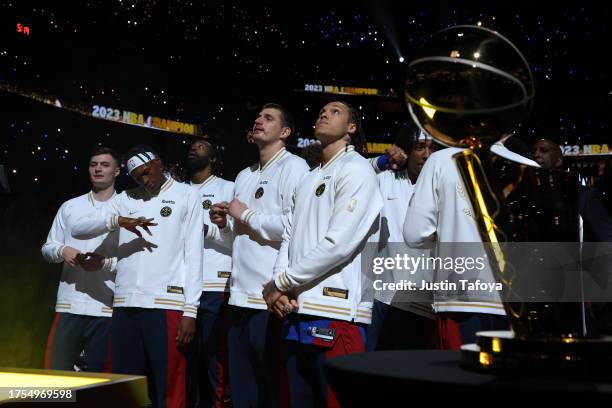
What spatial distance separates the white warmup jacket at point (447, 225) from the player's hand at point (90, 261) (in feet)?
7.02

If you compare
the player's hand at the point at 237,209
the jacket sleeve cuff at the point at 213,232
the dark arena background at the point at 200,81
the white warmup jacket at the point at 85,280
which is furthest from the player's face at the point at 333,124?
the white warmup jacket at the point at 85,280

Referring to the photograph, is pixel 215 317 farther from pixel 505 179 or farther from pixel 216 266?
pixel 505 179

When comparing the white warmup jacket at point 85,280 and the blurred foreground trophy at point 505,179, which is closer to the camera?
the blurred foreground trophy at point 505,179

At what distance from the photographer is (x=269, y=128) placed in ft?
11.7

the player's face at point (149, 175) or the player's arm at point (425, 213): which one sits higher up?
the player's face at point (149, 175)

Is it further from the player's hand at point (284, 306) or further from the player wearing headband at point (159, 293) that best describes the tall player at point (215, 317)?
the player's hand at point (284, 306)

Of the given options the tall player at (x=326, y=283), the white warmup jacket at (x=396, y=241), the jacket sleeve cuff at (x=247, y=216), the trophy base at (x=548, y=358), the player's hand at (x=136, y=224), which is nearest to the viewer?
the trophy base at (x=548, y=358)

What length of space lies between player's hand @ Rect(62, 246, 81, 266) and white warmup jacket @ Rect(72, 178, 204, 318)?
35 cm

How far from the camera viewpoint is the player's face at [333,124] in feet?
9.64

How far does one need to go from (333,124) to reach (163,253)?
1.23m

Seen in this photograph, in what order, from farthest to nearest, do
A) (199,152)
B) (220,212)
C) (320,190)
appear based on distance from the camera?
(199,152)
(220,212)
(320,190)

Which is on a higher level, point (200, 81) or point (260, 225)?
point (200, 81)

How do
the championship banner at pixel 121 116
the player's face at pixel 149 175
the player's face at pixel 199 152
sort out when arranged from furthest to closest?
the championship banner at pixel 121 116 < the player's face at pixel 199 152 < the player's face at pixel 149 175

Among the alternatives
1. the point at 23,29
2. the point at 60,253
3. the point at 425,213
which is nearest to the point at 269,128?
the point at 425,213
